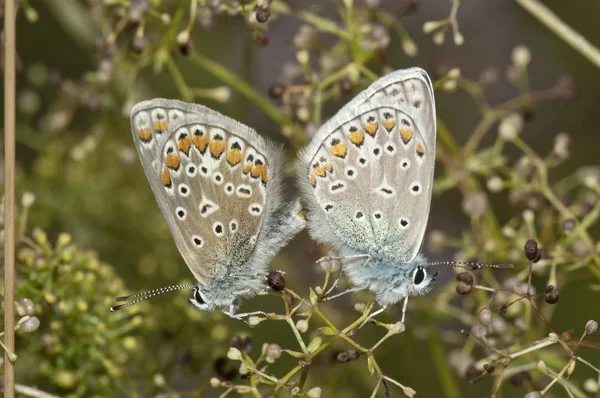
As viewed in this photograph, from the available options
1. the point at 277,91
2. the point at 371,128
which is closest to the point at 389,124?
the point at 371,128

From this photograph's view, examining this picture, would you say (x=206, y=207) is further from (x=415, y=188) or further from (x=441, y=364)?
(x=441, y=364)

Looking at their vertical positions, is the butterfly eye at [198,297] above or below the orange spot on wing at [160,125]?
below

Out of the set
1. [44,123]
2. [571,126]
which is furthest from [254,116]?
[571,126]

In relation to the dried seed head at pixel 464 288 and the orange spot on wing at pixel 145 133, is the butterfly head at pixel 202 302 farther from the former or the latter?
the dried seed head at pixel 464 288

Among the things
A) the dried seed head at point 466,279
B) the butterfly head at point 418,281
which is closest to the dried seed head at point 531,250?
the dried seed head at point 466,279

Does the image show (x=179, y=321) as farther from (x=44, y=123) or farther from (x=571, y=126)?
(x=571, y=126)
